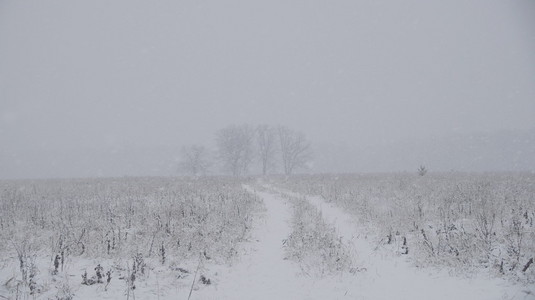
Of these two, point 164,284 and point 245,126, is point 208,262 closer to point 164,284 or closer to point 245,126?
point 164,284

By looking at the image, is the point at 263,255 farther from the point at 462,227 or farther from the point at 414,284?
the point at 462,227

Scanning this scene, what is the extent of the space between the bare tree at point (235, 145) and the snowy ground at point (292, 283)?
160 ft

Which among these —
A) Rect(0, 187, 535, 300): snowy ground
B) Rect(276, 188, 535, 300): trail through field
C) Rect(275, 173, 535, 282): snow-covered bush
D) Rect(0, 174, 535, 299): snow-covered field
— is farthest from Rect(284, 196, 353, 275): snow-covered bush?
Rect(275, 173, 535, 282): snow-covered bush

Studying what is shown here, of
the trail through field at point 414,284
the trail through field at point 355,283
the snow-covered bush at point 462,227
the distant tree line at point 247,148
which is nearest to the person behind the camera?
the trail through field at point 414,284

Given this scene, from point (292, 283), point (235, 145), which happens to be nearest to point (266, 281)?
point (292, 283)

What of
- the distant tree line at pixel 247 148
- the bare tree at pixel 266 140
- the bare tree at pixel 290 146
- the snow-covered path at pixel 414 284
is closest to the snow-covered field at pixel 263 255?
the snow-covered path at pixel 414 284

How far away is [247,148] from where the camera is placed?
189ft

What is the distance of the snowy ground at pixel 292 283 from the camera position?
214 inches

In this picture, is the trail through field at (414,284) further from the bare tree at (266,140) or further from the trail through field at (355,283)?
the bare tree at (266,140)

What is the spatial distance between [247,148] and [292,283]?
5194 centimetres

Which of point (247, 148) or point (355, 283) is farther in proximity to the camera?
point (247, 148)

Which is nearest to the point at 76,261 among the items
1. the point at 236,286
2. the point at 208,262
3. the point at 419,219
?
the point at 208,262

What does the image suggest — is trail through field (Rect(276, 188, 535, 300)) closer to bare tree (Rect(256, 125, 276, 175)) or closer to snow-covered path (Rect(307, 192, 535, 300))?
snow-covered path (Rect(307, 192, 535, 300))

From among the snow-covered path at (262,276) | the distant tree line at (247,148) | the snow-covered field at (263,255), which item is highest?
the distant tree line at (247,148)
